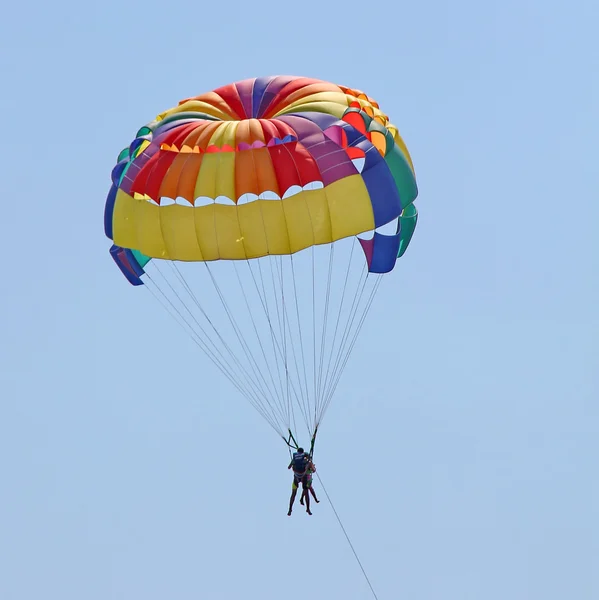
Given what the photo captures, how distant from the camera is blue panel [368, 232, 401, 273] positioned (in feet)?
132

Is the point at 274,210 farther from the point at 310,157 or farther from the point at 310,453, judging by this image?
the point at 310,453

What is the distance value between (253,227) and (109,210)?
11.6ft

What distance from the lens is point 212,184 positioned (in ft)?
124

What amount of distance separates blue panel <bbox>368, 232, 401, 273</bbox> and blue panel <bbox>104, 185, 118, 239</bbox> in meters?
5.44

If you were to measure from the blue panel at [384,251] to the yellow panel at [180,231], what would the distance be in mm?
3885

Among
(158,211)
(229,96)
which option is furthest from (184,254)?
(229,96)

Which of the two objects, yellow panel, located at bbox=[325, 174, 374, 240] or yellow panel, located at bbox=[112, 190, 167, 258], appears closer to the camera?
yellow panel, located at bbox=[325, 174, 374, 240]

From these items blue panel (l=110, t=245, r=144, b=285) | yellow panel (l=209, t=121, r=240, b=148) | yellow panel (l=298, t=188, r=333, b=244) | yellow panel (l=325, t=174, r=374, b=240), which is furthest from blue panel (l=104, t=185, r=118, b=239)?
yellow panel (l=325, t=174, r=374, b=240)

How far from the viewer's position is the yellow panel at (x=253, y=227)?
38062mm

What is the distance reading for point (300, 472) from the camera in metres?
38.7

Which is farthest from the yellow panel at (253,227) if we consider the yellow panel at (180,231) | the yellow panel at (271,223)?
the yellow panel at (180,231)

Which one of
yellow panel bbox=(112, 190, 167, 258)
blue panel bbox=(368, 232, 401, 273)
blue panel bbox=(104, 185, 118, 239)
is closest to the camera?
yellow panel bbox=(112, 190, 167, 258)

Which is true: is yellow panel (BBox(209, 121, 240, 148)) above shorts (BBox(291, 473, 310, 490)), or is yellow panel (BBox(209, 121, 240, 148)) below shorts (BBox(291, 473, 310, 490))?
above

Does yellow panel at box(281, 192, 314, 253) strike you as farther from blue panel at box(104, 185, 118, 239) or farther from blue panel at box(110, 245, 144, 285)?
blue panel at box(110, 245, 144, 285)
